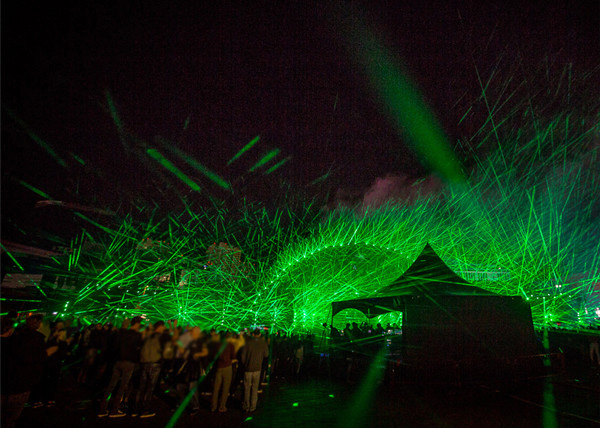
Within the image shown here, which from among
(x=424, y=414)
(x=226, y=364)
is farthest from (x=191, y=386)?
(x=424, y=414)

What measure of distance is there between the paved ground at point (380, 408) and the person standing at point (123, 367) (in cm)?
22

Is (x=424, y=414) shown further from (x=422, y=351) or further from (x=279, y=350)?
(x=279, y=350)

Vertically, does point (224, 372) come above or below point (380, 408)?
above

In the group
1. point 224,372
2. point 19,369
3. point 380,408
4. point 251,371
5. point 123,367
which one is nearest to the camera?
point 19,369

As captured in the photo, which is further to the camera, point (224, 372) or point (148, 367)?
point (224, 372)

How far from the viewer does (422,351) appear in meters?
9.66

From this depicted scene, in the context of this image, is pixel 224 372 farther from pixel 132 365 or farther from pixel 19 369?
pixel 19 369

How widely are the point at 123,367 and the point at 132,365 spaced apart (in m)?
0.16

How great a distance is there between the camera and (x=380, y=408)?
7.06m

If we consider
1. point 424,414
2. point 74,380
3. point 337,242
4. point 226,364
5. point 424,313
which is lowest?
point 74,380

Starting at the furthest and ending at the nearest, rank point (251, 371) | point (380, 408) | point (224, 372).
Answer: point (380, 408), point (251, 371), point (224, 372)

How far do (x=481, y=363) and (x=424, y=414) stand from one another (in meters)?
4.06

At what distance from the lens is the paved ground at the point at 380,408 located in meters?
6.03

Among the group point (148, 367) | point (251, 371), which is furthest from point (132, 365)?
point (251, 371)
